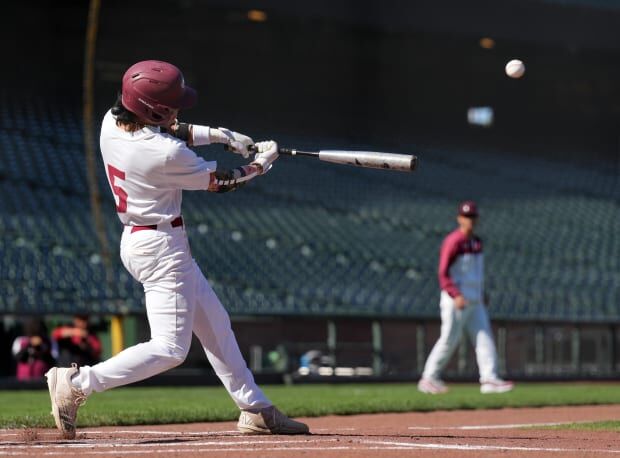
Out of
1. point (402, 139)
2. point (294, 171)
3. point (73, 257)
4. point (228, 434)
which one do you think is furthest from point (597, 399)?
point (402, 139)

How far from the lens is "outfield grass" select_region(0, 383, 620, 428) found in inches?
301

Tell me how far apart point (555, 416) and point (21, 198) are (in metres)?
10.9

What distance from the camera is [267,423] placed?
5.91 m

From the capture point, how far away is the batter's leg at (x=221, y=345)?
5746 millimetres

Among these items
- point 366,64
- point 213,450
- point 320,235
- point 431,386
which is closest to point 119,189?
point 213,450

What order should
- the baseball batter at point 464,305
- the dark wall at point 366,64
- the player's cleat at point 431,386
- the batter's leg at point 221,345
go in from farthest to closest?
the dark wall at point 366,64
the player's cleat at point 431,386
the baseball batter at point 464,305
the batter's leg at point 221,345

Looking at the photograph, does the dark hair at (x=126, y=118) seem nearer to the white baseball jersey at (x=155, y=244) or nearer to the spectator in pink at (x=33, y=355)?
the white baseball jersey at (x=155, y=244)

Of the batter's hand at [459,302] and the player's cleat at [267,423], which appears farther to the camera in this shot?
the batter's hand at [459,302]

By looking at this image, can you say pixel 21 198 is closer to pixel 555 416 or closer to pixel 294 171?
pixel 294 171

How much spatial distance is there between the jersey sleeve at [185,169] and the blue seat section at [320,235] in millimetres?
9619

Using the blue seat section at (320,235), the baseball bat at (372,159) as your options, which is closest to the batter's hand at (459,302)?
the baseball bat at (372,159)

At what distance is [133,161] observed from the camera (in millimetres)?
5492

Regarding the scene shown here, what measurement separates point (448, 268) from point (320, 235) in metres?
9.13

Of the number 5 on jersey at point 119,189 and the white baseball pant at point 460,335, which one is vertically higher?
the number 5 on jersey at point 119,189
